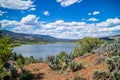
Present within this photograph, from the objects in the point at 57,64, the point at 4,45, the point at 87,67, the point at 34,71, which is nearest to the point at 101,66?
the point at 87,67

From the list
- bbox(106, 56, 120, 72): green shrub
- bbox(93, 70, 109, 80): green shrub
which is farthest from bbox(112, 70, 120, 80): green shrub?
bbox(106, 56, 120, 72): green shrub

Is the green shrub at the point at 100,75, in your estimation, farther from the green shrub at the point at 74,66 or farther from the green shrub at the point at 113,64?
the green shrub at the point at 74,66

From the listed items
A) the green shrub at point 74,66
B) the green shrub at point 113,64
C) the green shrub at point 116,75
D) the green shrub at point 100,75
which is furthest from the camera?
the green shrub at point 74,66

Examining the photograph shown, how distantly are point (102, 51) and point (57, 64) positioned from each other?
17.9 feet

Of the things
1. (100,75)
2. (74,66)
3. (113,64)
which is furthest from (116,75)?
(74,66)

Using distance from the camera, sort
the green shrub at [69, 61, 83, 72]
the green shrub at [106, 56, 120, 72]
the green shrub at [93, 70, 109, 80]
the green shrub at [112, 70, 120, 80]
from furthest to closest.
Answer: the green shrub at [69, 61, 83, 72] < the green shrub at [106, 56, 120, 72] < the green shrub at [93, 70, 109, 80] < the green shrub at [112, 70, 120, 80]

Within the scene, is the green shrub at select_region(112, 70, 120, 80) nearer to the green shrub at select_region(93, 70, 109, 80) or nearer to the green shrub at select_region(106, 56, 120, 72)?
the green shrub at select_region(93, 70, 109, 80)

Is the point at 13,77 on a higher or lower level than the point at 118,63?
lower

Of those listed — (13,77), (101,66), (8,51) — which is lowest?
(13,77)

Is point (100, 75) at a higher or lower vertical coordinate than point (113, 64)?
lower

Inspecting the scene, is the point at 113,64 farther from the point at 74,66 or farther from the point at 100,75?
the point at 74,66

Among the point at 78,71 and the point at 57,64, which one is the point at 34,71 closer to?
the point at 57,64

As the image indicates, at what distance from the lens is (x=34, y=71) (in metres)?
25.4

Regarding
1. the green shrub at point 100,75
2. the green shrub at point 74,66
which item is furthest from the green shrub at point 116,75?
the green shrub at point 74,66
